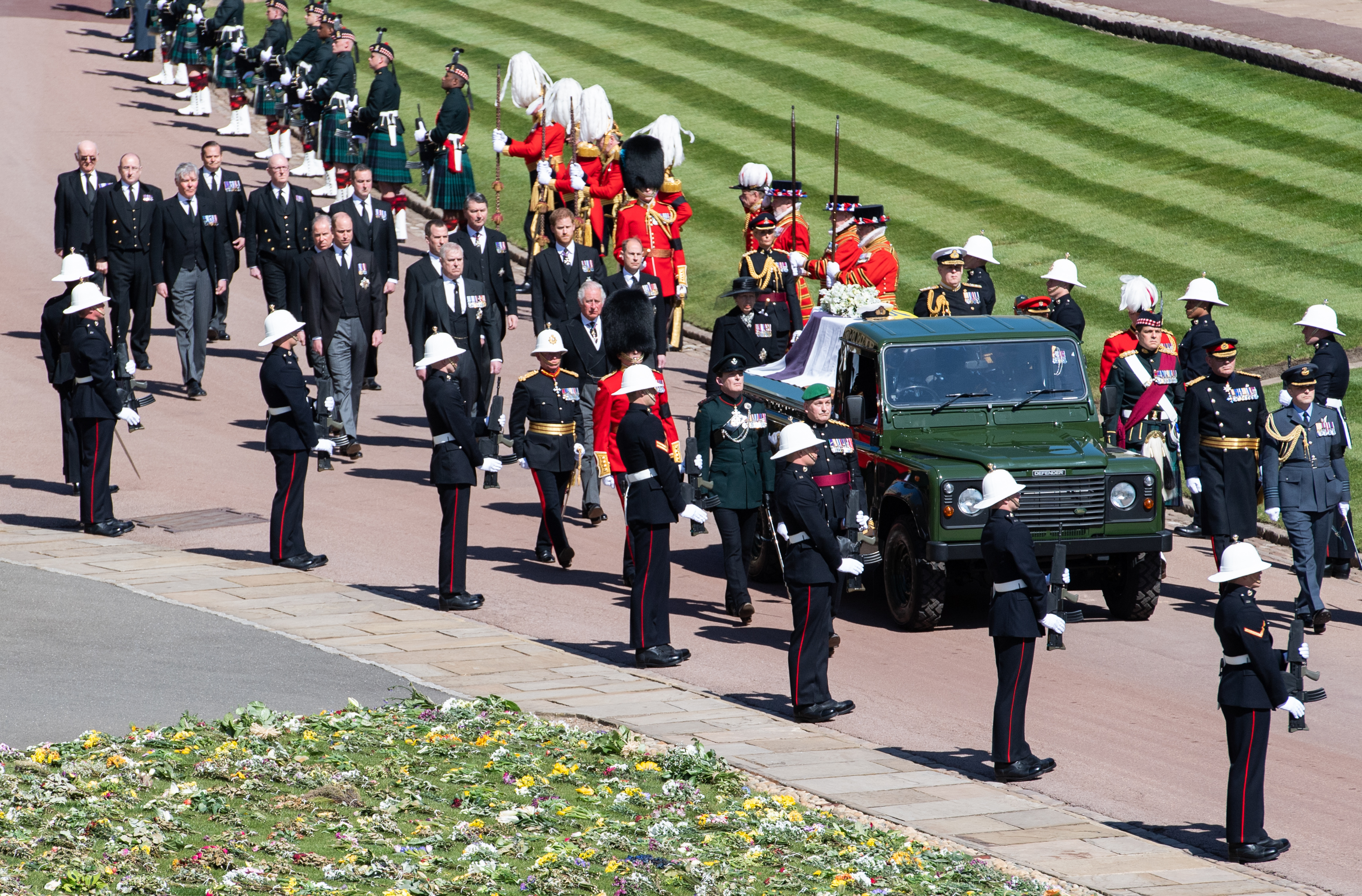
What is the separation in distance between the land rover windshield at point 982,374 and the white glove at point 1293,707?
5051 millimetres

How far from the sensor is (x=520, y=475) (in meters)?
18.8

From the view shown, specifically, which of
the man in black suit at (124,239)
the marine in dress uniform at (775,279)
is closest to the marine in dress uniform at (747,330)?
the marine in dress uniform at (775,279)

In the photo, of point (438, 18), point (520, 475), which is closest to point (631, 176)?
point (520, 475)

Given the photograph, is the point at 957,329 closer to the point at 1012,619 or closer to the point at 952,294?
the point at 952,294

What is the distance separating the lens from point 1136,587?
14039mm

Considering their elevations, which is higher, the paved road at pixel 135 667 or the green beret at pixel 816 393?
the green beret at pixel 816 393

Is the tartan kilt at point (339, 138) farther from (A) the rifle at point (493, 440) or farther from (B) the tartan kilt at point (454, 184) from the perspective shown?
(A) the rifle at point (493, 440)

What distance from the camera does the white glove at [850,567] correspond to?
38.8 ft

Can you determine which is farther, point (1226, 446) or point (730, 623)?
point (1226, 446)

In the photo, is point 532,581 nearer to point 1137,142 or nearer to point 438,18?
point 1137,142

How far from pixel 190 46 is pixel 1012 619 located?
27328mm

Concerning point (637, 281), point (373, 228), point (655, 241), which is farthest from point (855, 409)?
point (373, 228)

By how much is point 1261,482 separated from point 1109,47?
67.6 feet

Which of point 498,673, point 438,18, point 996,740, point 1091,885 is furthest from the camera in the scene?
point 438,18
